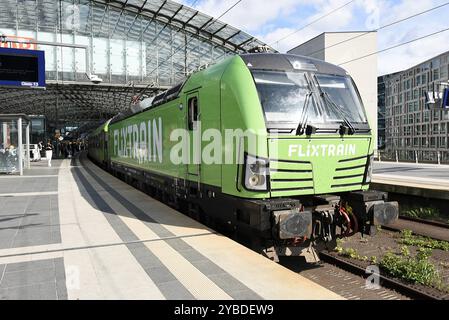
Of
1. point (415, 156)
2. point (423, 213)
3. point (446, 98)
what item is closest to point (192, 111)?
point (423, 213)

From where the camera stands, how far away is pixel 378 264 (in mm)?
6691

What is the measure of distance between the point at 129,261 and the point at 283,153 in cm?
256

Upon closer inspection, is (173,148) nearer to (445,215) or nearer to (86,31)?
(445,215)

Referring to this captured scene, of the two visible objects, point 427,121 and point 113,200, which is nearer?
point 113,200

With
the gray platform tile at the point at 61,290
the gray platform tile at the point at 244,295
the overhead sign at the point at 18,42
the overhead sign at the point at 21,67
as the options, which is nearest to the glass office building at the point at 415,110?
the overhead sign at the point at 18,42

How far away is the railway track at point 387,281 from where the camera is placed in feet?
17.4

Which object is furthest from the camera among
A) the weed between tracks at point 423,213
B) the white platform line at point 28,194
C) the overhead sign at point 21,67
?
the overhead sign at point 21,67

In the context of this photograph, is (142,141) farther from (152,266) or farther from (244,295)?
(244,295)

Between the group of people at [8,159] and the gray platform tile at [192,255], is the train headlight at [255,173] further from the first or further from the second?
the group of people at [8,159]

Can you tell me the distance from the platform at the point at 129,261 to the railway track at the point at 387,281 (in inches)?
77.3

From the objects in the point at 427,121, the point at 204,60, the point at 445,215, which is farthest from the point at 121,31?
the point at 427,121

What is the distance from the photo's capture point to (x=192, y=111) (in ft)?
23.5

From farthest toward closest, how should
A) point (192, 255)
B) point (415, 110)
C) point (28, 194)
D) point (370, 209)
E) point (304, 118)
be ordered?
1. point (415, 110)
2. point (28, 194)
3. point (370, 209)
4. point (304, 118)
5. point (192, 255)

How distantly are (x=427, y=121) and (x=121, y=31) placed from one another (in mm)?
68573
